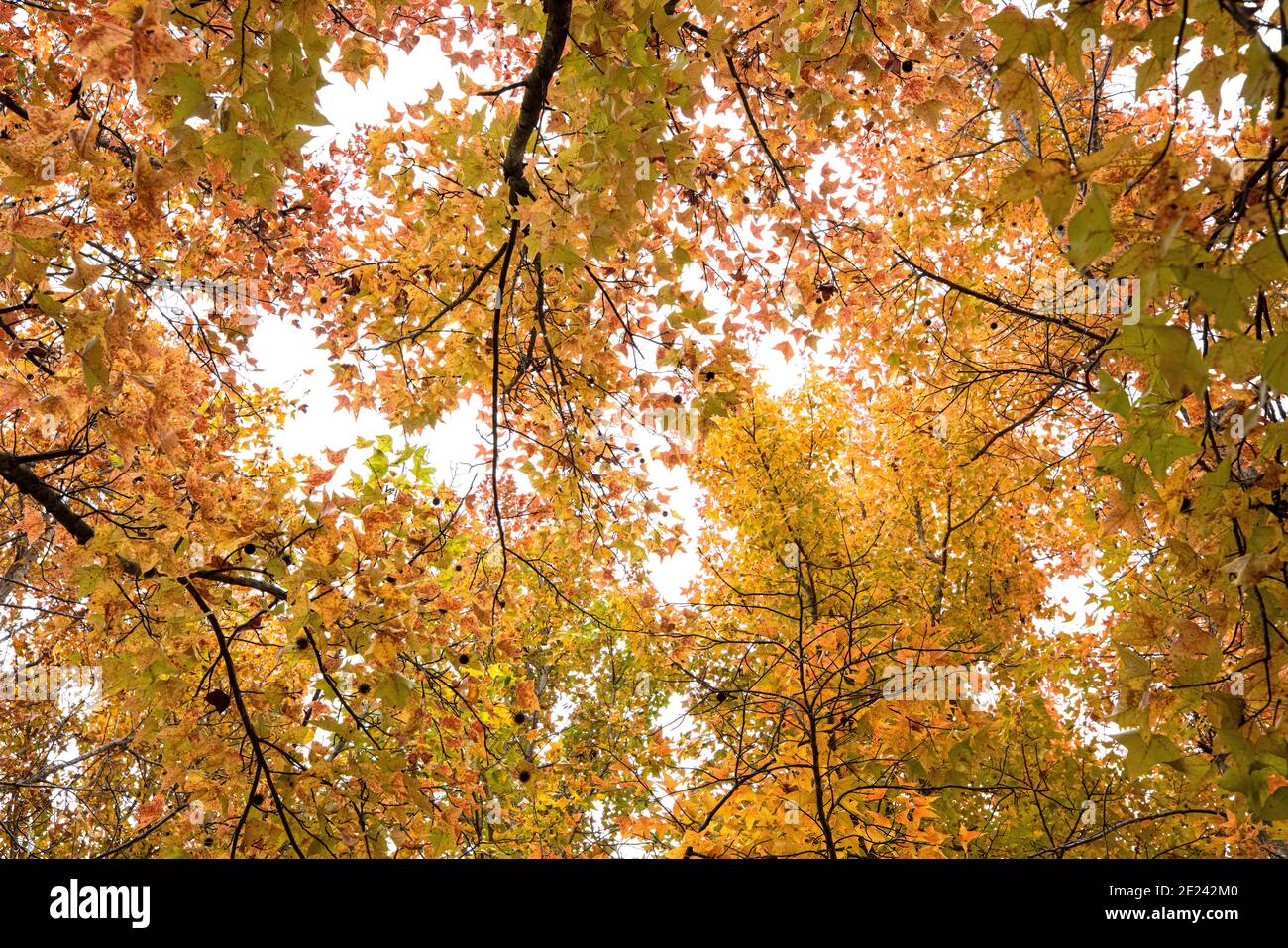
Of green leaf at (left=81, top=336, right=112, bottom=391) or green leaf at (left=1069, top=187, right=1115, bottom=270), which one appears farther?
green leaf at (left=81, top=336, right=112, bottom=391)

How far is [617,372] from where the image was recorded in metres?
3.88

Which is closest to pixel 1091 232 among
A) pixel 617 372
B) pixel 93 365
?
pixel 93 365

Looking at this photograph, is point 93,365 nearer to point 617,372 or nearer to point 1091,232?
point 1091,232

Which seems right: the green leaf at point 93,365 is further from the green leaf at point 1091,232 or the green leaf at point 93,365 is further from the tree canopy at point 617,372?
the green leaf at point 1091,232

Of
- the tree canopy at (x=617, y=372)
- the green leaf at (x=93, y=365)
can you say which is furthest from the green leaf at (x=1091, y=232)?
the green leaf at (x=93, y=365)

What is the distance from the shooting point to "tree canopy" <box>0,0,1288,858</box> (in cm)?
150

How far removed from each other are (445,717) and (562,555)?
182 cm

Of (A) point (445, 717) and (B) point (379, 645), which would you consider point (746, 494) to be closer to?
(A) point (445, 717)

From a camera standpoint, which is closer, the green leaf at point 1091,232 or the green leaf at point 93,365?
the green leaf at point 1091,232

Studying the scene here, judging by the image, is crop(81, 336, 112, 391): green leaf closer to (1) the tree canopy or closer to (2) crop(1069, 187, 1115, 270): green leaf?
(1) the tree canopy

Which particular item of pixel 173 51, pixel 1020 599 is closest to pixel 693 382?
pixel 173 51

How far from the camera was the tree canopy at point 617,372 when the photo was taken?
1498 millimetres

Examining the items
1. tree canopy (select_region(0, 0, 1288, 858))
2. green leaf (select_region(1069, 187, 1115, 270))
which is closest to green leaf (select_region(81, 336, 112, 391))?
tree canopy (select_region(0, 0, 1288, 858))

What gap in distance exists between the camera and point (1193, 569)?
1.81 meters
